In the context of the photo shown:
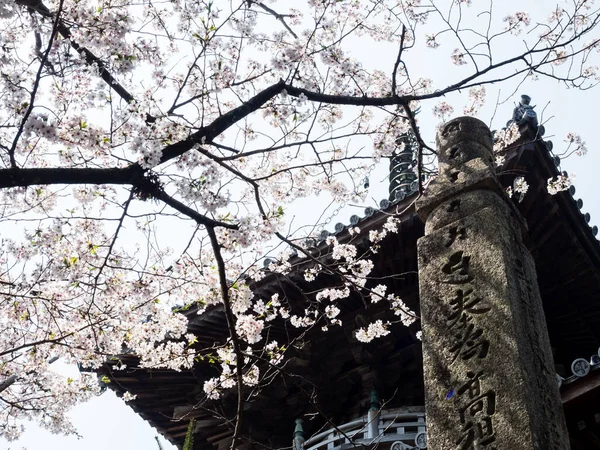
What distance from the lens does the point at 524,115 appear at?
7.17 m

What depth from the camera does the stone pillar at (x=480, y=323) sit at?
3.20 meters

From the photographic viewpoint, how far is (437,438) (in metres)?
3.36

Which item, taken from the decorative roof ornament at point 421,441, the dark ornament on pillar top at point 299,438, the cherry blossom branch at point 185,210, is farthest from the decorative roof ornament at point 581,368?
the dark ornament on pillar top at point 299,438

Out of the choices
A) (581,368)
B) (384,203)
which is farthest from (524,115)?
(581,368)

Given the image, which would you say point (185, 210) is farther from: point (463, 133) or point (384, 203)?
point (384, 203)

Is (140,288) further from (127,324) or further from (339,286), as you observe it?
(339,286)

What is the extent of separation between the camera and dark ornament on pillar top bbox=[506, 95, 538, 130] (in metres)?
7.16

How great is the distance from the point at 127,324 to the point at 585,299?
4696 millimetres

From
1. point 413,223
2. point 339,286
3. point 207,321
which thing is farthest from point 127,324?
point 413,223

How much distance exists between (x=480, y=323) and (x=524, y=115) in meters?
4.13

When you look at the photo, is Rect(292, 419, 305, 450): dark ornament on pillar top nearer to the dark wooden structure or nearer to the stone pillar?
the dark wooden structure

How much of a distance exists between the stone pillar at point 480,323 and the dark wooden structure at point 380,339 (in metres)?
2.48

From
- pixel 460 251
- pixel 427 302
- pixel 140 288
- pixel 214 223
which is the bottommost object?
pixel 427 302

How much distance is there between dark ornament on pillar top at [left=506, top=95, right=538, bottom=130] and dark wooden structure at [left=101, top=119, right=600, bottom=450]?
0.31 feet
